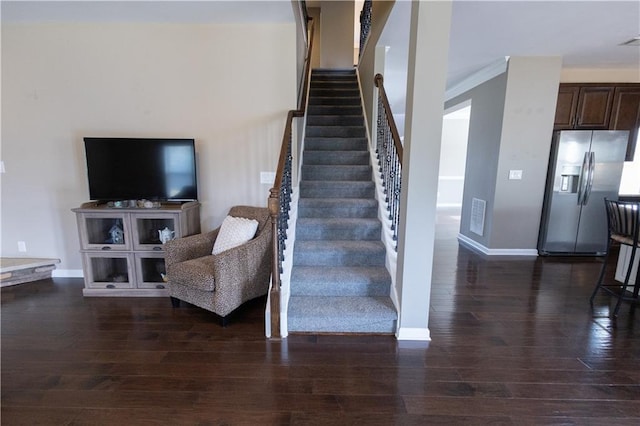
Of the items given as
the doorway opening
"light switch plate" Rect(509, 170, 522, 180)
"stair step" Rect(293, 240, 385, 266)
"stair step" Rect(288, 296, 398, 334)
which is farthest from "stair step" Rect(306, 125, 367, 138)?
the doorway opening

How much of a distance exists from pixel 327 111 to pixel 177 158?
→ 242 cm

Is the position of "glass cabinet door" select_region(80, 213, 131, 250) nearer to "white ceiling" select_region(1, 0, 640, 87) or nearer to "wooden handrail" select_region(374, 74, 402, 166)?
"white ceiling" select_region(1, 0, 640, 87)

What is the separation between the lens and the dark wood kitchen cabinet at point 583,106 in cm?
411

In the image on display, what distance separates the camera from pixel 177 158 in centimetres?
304

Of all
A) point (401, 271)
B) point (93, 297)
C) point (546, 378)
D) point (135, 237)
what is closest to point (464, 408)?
point (546, 378)

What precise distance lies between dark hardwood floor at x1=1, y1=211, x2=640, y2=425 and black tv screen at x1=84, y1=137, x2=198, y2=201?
1.08 meters

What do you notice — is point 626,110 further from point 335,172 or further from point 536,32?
point 335,172

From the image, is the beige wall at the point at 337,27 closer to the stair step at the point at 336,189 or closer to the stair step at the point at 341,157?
the stair step at the point at 341,157

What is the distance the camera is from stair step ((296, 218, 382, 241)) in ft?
9.80

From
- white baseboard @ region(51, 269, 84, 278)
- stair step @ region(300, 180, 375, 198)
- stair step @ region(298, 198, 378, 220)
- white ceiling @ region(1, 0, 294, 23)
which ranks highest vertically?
white ceiling @ region(1, 0, 294, 23)

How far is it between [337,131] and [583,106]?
3442mm

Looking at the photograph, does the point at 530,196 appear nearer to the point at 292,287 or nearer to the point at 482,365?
the point at 482,365

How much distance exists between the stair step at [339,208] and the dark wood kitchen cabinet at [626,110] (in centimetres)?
385

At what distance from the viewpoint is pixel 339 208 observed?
Answer: 3.22 m
